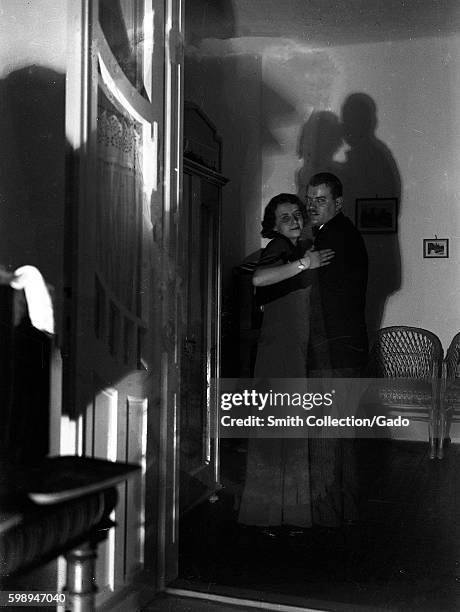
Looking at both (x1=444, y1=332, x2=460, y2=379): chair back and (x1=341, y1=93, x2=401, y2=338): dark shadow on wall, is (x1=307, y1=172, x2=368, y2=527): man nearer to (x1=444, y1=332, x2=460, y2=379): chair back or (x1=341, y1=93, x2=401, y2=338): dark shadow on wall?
(x1=341, y1=93, x2=401, y2=338): dark shadow on wall

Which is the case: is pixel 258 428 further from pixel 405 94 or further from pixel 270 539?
pixel 405 94

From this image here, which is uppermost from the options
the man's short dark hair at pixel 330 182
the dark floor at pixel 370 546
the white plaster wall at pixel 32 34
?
the white plaster wall at pixel 32 34

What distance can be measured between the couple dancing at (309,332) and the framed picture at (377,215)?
0.03m

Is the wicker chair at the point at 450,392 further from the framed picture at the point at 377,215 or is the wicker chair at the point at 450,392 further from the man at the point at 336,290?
the framed picture at the point at 377,215

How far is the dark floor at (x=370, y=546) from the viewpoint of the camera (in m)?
2.00

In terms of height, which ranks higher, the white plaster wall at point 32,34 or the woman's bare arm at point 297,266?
the white plaster wall at point 32,34

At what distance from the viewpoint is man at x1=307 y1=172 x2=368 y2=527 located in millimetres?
1965

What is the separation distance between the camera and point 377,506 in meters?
2.01

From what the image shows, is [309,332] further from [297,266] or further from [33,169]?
[33,169]

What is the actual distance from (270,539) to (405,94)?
120 cm

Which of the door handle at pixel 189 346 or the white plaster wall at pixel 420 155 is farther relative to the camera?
the door handle at pixel 189 346

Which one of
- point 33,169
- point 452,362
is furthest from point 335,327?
point 33,169

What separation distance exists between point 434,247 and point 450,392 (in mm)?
360

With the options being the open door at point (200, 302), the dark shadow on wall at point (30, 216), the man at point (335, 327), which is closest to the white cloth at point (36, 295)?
the dark shadow on wall at point (30, 216)
